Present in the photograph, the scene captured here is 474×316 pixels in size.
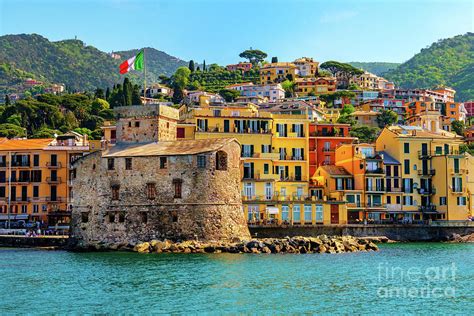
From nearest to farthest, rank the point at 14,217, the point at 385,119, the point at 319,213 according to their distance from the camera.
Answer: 1. the point at 319,213
2. the point at 14,217
3. the point at 385,119

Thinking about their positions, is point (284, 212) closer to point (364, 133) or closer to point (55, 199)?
point (55, 199)

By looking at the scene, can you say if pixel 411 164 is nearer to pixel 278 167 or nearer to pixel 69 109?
pixel 278 167

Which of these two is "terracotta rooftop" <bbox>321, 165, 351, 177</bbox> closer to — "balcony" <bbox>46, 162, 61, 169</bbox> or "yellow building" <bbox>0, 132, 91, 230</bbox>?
"yellow building" <bbox>0, 132, 91, 230</bbox>

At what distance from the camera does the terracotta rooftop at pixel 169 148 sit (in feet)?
160

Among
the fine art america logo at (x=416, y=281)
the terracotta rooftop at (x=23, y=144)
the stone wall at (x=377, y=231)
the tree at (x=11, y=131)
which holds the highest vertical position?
the tree at (x=11, y=131)

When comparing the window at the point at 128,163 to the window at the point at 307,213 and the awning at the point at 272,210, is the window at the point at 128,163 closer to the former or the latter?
the awning at the point at 272,210

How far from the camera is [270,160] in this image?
199ft

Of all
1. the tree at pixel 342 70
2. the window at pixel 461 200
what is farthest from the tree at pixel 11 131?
the tree at pixel 342 70

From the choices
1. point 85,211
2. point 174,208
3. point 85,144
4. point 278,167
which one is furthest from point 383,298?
point 85,144

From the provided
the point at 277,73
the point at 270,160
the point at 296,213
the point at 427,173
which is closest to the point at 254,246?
the point at 296,213

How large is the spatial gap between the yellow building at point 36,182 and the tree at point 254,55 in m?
115

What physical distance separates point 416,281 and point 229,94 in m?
99.2

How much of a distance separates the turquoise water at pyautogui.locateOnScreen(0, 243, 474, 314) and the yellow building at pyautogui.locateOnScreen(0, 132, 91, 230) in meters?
17.5

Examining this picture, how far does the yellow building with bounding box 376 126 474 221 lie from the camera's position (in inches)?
2499
